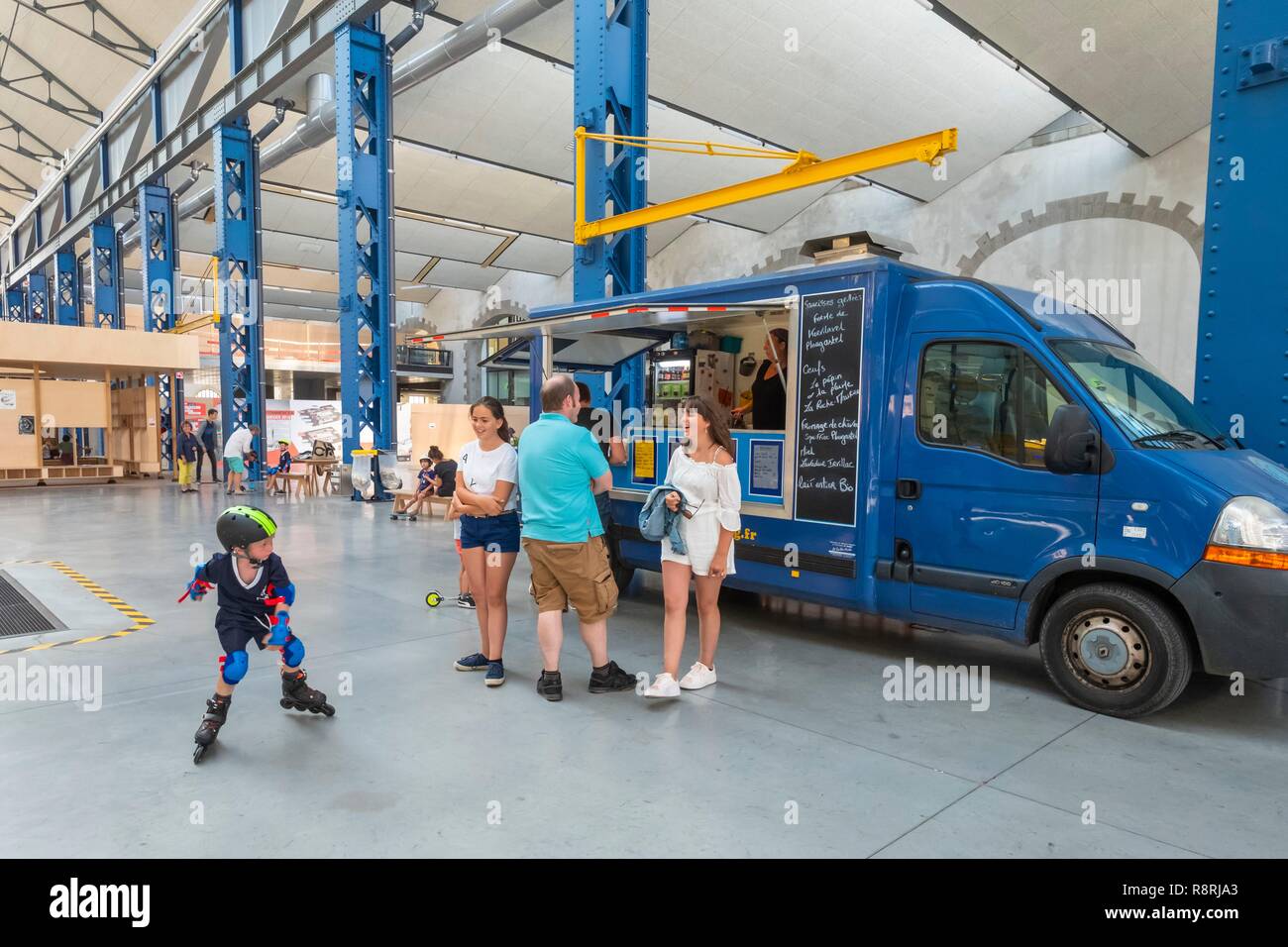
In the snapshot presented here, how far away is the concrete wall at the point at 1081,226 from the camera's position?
16.7m

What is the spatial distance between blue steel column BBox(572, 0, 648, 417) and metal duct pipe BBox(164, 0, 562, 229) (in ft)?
9.87

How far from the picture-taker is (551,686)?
15.1ft

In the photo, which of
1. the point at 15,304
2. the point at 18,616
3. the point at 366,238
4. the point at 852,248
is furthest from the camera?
the point at 15,304

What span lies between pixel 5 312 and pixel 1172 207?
4607 cm

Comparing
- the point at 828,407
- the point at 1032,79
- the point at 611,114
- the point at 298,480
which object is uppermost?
the point at 1032,79

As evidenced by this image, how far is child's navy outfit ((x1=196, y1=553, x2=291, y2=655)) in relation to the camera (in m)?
3.89

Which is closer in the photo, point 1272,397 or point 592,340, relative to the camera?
point 1272,397

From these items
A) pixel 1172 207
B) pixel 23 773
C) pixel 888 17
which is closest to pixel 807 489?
pixel 23 773

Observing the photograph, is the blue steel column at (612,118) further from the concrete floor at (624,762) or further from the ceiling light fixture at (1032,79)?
the ceiling light fixture at (1032,79)

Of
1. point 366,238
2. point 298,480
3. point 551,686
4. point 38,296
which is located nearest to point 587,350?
point 551,686

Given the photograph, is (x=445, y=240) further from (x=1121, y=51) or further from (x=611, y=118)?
(x=1121, y=51)

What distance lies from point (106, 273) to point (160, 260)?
652cm

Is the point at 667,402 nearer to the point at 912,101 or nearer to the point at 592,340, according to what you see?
the point at 592,340
